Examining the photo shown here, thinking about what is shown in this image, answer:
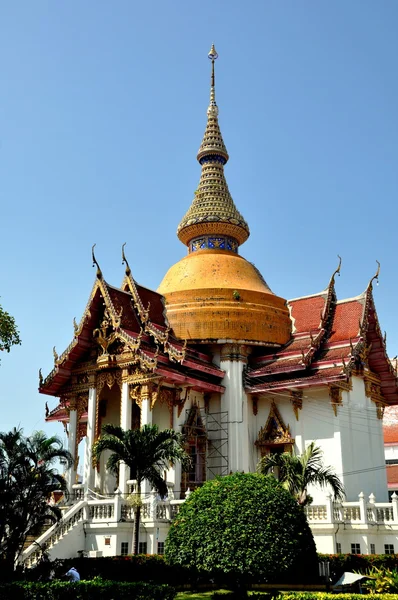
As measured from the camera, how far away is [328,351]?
992 inches

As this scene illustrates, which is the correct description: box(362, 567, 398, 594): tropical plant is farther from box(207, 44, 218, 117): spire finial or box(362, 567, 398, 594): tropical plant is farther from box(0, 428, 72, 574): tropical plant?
box(207, 44, 218, 117): spire finial

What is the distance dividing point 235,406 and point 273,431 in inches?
64.1

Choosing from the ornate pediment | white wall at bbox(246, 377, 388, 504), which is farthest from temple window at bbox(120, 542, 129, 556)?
the ornate pediment

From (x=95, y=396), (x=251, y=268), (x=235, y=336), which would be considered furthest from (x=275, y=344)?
(x=95, y=396)

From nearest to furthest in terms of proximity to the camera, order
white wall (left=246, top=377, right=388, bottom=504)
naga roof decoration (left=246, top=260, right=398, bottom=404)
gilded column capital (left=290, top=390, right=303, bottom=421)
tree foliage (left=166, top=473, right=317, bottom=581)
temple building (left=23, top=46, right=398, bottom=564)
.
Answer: tree foliage (left=166, top=473, right=317, bottom=581)
temple building (left=23, top=46, right=398, bottom=564)
white wall (left=246, top=377, right=388, bottom=504)
naga roof decoration (left=246, top=260, right=398, bottom=404)
gilded column capital (left=290, top=390, right=303, bottom=421)

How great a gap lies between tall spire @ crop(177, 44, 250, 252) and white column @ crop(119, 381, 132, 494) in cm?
942

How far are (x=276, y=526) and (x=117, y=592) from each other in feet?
9.73

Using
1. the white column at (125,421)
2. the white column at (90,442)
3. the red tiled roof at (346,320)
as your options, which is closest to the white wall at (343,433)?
the red tiled roof at (346,320)

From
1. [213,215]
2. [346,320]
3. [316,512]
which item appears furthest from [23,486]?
[213,215]

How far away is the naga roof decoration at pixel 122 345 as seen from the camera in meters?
22.7

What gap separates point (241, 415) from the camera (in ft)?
79.7

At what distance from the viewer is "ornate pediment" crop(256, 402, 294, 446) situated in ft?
79.5

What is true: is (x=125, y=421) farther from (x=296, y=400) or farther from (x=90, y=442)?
(x=296, y=400)

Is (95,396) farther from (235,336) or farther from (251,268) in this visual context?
(251,268)
